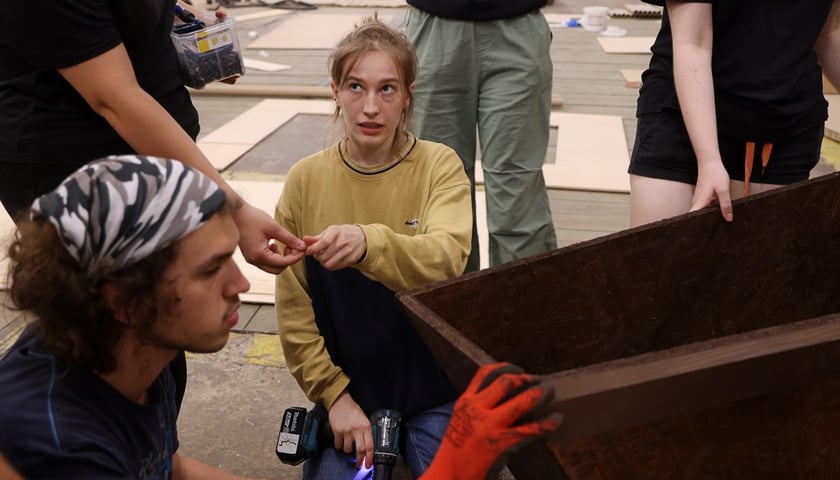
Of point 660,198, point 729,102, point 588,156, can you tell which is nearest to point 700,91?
point 729,102

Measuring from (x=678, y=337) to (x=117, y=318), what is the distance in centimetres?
141

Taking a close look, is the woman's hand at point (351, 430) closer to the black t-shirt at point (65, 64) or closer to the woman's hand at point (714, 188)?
the black t-shirt at point (65, 64)

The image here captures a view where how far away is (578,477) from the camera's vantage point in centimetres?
142

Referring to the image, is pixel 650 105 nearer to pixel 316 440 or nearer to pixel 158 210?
pixel 316 440

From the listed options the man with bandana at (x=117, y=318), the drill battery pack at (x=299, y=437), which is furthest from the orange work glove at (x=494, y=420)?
the drill battery pack at (x=299, y=437)

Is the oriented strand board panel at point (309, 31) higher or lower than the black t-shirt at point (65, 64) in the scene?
lower

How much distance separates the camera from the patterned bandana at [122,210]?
3.85 ft

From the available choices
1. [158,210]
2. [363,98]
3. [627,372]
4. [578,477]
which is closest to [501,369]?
[627,372]

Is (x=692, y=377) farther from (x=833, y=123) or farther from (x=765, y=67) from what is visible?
(x=833, y=123)

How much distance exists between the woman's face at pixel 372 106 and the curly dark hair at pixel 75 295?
2.92 ft

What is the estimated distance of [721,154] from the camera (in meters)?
2.19

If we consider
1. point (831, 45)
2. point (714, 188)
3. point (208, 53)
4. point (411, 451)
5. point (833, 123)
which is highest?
point (208, 53)

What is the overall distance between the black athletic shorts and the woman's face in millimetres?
649

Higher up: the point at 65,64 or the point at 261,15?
the point at 65,64
